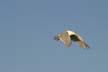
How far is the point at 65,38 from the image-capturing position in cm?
5425

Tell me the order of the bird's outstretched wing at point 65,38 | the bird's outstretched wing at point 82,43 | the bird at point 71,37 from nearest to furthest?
1. the bird's outstretched wing at point 65,38
2. the bird at point 71,37
3. the bird's outstretched wing at point 82,43

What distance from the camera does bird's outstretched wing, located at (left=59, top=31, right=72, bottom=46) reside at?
2017 inches

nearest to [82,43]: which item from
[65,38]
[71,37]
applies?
[71,37]

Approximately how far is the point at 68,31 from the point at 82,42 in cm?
312

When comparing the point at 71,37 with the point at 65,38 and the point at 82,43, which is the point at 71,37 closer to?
the point at 65,38

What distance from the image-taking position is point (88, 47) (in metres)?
56.4

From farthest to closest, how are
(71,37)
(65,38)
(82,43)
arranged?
(82,43) → (71,37) → (65,38)

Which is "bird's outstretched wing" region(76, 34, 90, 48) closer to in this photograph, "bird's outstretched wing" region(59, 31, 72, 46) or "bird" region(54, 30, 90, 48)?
"bird" region(54, 30, 90, 48)

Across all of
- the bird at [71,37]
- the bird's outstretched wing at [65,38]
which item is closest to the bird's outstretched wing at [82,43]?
the bird at [71,37]

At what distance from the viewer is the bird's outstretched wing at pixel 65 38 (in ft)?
168

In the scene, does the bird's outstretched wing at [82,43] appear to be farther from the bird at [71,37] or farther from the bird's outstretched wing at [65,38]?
the bird's outstretched wing at [65,38]

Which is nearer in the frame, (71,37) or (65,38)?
(65,38)

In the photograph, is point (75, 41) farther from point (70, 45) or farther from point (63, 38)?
point (70, 45)

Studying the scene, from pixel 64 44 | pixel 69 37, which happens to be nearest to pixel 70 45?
pixel 64 44
